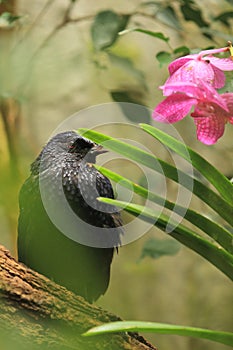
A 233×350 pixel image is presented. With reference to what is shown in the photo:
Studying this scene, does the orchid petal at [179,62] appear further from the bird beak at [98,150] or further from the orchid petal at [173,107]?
the bird beak at [98,150]

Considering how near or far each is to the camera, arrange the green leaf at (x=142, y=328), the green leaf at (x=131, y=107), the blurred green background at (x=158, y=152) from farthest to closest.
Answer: the blurred green background at (x=158, y=152), the green leaf at (x=131, y=107), the green leaf at (x=142, y=328)

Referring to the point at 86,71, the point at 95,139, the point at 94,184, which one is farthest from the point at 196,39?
the point at 95,139

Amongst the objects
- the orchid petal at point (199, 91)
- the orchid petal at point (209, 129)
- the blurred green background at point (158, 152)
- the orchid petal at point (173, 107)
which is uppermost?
the orchid petal at point (199, 91)

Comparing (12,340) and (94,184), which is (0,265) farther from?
(94,184)

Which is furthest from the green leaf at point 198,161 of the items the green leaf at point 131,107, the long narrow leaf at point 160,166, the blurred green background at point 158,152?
the blurred green background at point 158,152

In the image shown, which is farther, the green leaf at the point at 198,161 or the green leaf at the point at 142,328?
the green leaf at the point at 198,161

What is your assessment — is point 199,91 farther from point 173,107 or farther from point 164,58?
point 164,58
